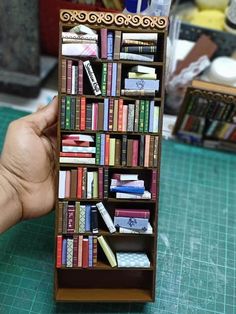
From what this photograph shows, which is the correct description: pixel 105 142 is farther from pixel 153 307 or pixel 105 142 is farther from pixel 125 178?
pixel 153 307

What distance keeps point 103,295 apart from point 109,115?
0.38 meters

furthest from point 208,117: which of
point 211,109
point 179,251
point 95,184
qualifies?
point 95,184

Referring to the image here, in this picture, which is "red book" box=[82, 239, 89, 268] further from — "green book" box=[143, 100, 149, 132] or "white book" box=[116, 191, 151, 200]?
"green book" box=[143, 100, 149, 132]

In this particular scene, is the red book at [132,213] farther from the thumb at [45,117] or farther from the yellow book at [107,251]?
the thumb at [45,117]

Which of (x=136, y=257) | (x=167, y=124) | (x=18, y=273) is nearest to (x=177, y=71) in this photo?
(x=167, y=124)

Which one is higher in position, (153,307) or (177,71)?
(177,71)

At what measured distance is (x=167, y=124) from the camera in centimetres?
136

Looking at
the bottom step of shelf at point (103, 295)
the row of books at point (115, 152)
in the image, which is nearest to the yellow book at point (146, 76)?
the row of books at point (115, 152)

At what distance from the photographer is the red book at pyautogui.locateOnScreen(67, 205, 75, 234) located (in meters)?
0.91

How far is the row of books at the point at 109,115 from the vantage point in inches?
34.8

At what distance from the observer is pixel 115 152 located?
35.7 inches

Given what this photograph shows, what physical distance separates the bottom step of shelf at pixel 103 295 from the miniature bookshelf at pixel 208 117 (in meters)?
0.53

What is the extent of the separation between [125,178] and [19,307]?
0.37 meters

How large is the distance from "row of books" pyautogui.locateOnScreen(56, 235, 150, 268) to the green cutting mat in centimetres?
13
